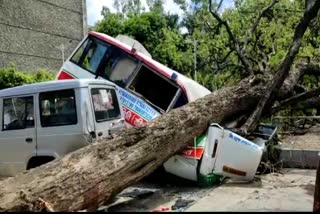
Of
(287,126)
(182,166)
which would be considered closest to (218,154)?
(182,166)

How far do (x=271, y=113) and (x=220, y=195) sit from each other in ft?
10.6

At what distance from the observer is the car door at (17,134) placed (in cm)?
768

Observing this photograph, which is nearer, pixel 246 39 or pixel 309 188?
pixel 309 188

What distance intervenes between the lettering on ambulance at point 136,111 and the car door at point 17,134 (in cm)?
190

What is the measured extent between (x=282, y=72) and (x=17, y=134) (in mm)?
5146

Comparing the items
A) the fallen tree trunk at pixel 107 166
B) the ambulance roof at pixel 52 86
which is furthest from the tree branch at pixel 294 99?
the ambulance roof at pixel 52 86

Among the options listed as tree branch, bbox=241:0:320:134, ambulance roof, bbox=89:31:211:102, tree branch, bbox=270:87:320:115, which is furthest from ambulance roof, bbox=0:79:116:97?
tree branch, bbox=270:87:320:115

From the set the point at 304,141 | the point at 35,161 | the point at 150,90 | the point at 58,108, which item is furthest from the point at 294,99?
the point at 35,161

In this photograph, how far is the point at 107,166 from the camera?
20.0 feet

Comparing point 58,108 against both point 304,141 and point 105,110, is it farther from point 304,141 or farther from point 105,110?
point 304,141

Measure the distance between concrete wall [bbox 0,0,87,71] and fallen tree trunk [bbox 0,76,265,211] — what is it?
23507 mm

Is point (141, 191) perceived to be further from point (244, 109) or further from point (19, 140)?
point (244, 109)

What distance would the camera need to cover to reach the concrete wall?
1193 inches

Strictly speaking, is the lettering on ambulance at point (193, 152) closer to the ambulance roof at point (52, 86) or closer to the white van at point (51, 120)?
the white van at point (51, 120)
